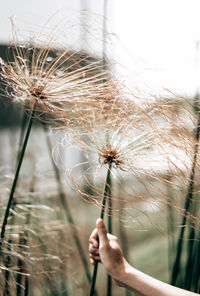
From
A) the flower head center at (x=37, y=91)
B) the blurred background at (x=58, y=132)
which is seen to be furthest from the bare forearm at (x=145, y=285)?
the flower head center at (x=37, y=91)

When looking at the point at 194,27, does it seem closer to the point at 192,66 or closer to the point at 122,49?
the point at 192,66

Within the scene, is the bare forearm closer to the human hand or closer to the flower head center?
the human hand

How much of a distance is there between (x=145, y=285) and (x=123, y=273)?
39 millimetres

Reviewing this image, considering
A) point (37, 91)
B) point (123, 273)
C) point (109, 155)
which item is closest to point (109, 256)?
point (123, 273)

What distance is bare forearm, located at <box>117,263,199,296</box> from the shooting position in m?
0.40

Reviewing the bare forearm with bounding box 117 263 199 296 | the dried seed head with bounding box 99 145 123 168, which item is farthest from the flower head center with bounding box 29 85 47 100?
the bare forearm with bounding box 117 263 199 296

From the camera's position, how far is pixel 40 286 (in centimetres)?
69

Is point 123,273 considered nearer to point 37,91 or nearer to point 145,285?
point 145,285

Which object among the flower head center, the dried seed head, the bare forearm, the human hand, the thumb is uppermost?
the flower head center

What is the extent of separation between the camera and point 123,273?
44 centimetres

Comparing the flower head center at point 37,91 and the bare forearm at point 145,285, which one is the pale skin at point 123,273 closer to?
the bare forearm at point 145,285

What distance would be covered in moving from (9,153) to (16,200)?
158 mm

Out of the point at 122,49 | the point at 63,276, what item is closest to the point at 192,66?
the point at 122,49

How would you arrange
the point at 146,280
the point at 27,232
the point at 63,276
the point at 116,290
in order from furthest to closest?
the point at 116,290
the point at 63,276
the point at 27,232
the point at 146,280
